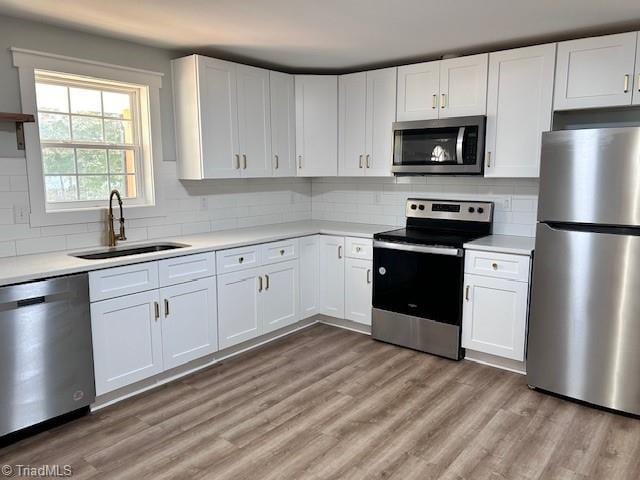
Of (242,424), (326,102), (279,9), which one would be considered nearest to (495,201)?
(326,102)

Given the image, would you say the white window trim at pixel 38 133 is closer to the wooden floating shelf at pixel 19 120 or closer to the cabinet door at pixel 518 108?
the wooden floating shelf at pixel 19 120

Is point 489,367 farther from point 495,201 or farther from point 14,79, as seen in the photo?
point 14,79

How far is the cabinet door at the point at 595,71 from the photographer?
9.61ft

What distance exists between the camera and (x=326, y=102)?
4.30m

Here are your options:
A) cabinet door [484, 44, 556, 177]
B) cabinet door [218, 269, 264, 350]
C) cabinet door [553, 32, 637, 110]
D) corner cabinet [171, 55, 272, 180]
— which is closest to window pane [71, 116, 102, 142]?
corner cabinet [171, 55, 272, 180]

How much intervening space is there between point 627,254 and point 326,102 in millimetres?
2746

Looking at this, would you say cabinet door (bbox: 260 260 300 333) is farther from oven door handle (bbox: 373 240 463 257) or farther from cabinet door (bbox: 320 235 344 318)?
oven door handle (bbox: 373 240 463 257)

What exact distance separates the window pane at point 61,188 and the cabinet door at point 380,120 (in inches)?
93.9

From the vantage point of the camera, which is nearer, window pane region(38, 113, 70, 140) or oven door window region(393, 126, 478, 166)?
window pane region(38, 113, 70, 140)

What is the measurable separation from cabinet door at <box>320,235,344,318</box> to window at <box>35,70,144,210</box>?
1635 millimetres

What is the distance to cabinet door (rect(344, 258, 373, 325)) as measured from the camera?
3975mm

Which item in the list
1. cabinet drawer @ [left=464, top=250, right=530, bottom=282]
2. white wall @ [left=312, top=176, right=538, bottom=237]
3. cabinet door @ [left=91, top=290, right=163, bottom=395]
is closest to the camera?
cabinet door @ [left=91, top=290, right=163, bottom=395]

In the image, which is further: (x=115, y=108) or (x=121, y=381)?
(x=115, y=108)

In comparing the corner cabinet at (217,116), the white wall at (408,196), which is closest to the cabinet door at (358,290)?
the white wall at (408,196)
